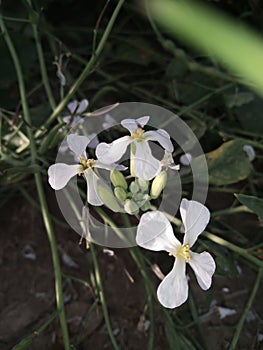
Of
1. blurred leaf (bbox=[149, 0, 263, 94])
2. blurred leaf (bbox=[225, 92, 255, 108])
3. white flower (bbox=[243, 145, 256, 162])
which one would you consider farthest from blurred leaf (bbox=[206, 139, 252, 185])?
blurred leaf (bbox=[149, 0, 263, 94])

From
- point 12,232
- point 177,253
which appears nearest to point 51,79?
point 12,232

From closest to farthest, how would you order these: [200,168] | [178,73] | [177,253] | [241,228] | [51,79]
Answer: [177,253]
[200,168]
[241,228]
[178,73]
[51,79]

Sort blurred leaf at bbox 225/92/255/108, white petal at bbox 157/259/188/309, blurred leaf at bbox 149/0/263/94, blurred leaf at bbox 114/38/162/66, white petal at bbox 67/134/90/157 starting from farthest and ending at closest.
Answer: blurred leaf at bbox 114/38/162/66 < blurred leaf at bbox 225/92/255/108 < white petal at bbox 67/134/90/157 < white petal at bbox 157/259/188/309 < blurred leaf at bbox 149/0/263/94

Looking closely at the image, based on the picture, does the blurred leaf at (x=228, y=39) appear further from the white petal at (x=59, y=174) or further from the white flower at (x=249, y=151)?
the white flower at (x=249, y=151)

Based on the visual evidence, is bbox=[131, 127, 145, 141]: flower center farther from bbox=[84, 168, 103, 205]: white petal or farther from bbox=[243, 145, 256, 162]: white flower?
bbox=[243, 145, 256, 162]: white flower

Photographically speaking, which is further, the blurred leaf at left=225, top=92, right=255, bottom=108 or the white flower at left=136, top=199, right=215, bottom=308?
the blurred leaf at left=225, top=92, right=255, bottom=108

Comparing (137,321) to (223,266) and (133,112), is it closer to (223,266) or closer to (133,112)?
(223,266)
